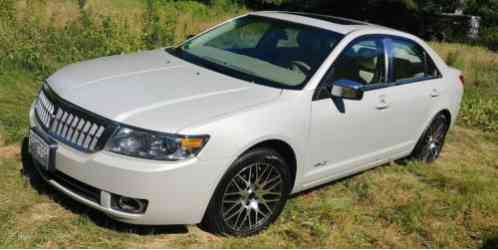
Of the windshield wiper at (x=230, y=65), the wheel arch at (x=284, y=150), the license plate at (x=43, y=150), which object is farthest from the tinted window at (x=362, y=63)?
the license plate at (x=43, y=150)

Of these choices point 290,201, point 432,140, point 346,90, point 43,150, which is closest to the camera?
point 43,150

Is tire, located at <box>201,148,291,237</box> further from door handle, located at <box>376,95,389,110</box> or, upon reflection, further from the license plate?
door handle, located at <box>376,95,389,110</box>

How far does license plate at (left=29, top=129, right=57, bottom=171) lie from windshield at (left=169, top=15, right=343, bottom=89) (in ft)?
4.84

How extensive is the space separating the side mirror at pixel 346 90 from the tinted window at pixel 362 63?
0.49ft

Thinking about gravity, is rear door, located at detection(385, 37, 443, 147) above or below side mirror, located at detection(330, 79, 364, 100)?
below

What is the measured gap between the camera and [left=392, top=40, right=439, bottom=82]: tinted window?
5797 mm

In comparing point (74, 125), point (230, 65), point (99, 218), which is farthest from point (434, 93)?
point (74, 125)

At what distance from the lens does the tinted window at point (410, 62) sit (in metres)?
5.80

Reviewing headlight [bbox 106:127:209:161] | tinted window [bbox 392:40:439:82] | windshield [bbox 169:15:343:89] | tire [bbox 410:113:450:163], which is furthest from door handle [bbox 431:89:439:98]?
headlight [bbox 106:127:209:161]

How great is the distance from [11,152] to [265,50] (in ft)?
7.80

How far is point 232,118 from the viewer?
4121 mm

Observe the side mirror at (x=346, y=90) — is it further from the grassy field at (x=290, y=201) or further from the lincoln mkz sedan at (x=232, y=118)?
the grassy field at (x=290, y=201)

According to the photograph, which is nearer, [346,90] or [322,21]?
[346,90]

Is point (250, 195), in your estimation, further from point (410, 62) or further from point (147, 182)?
point (410, 62)
